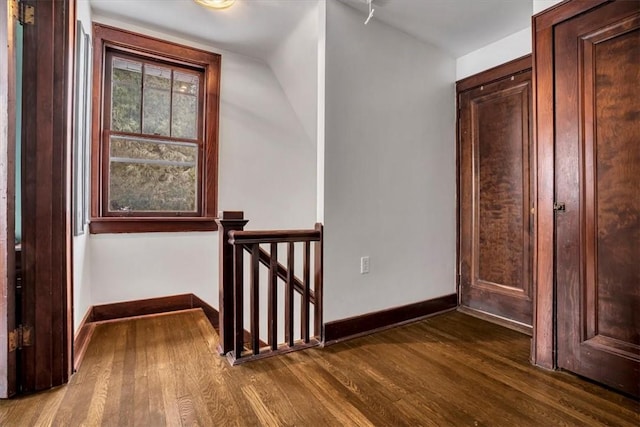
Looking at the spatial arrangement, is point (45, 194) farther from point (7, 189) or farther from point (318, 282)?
point (318, 282)

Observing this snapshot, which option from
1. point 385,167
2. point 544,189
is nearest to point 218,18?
point 385,167

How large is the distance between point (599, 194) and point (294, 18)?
7.52 feet

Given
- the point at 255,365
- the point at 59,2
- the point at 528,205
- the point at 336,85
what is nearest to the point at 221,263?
the point at 255,365

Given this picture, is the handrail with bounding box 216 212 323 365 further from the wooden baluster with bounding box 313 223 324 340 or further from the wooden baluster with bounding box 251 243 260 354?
the wooden baluster with bounding box 313 223 324 340

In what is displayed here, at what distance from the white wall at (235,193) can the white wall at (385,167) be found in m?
1.03

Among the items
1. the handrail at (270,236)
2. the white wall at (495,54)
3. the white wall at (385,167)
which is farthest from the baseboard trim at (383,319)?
the white wall at (495,54)

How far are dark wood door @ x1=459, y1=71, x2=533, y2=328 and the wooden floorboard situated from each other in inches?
19.1

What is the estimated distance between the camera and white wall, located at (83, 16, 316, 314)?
2.54m

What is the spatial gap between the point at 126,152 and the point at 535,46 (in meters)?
3.05

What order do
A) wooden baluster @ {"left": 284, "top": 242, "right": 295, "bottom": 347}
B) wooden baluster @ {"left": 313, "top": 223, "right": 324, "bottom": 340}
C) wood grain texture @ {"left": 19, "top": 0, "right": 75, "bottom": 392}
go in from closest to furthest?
wood grain texture @ {"left": 19, "top": 0, "right": 75, "bottom": 392}
wooden baluster @ {"left": 284, "top": 242, "right": 295, "bottom": 347}
wooden baluster @ {"left": 313, "top": 223, "right": 324, "bottom": 340}

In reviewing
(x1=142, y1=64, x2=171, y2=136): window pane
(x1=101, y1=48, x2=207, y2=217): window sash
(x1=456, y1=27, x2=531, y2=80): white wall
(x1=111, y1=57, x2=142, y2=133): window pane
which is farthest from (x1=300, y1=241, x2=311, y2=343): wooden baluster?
(x1=456, y1=27, x2=531, y2=80): white wall

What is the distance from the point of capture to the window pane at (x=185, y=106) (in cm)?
280

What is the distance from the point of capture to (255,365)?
5.97 ft

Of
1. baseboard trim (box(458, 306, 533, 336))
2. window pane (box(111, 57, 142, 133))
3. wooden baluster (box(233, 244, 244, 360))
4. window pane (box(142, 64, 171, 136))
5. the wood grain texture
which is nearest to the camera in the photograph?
the wood grain texture
